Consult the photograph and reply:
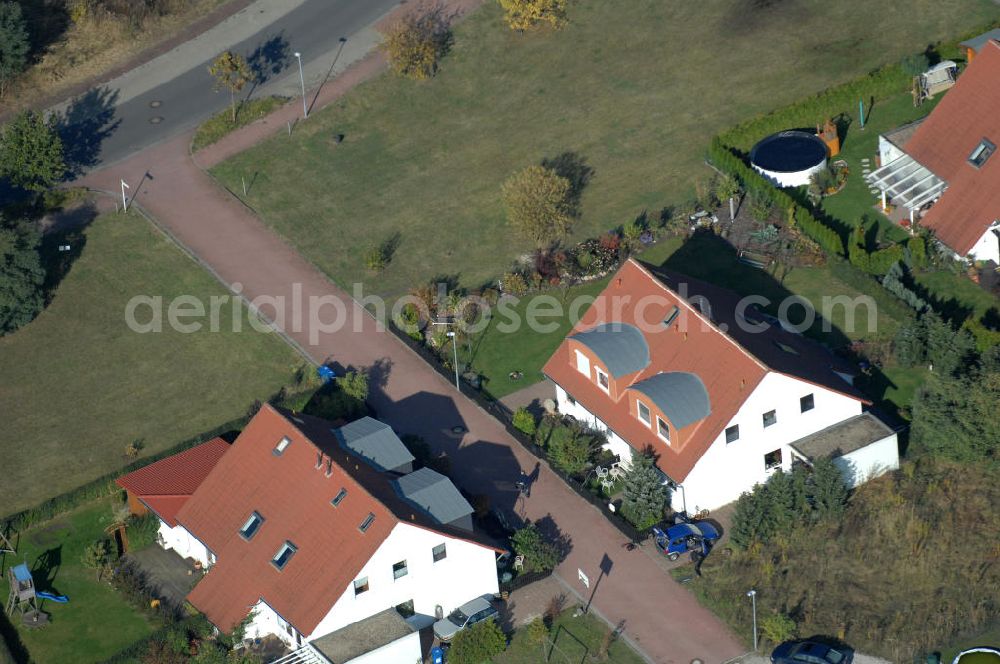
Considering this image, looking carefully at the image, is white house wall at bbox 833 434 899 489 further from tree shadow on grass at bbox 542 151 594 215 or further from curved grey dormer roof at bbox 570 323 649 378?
tree shadow on grass at bbox 542 151 594 215

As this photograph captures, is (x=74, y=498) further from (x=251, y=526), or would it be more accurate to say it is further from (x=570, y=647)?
(x=570, y=647)

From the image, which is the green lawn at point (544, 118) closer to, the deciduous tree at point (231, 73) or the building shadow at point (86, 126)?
the deciduous tree at point (231, 73)

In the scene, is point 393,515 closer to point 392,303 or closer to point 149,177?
point 392,303

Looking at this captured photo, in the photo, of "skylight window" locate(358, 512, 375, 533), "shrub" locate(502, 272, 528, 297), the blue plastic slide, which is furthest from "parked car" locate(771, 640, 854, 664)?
the blue plastic slide

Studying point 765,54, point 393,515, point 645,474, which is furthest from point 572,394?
point 765,54

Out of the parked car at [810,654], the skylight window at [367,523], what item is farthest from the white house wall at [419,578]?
the parked car at [810,654]

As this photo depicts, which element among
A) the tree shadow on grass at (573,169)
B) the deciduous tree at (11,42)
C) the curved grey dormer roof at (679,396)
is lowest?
the tree shadow on grass at (573,169)
